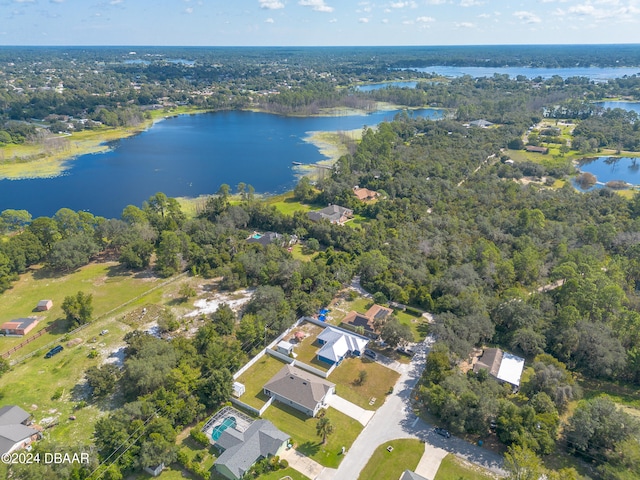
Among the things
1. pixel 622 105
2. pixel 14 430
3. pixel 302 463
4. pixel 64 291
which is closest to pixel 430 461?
pixel 302 463

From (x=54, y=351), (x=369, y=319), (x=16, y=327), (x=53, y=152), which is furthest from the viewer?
(x=53, y=152)

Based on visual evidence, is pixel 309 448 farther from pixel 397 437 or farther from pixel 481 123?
pixel 481 123

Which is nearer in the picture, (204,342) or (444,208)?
(204,342)

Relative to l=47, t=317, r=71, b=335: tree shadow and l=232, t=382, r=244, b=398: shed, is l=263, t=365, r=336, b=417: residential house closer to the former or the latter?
l=232, t=382, r=244, b=398: shed

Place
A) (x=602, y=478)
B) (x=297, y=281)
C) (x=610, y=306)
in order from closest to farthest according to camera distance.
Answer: (x=602, y=478)
(x=610, y=306)
(x=297, y=281)

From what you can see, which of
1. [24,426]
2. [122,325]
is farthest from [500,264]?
[24,426]

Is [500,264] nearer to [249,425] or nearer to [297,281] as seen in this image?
[297,281]

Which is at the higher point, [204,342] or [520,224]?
[520,224]
